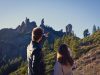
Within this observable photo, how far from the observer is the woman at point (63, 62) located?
895 centimetres

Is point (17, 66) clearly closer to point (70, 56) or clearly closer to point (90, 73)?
point (90, 73)

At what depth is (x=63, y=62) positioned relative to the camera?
355 inches

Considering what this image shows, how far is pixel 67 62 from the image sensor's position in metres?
8.99

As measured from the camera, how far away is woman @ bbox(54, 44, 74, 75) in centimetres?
895

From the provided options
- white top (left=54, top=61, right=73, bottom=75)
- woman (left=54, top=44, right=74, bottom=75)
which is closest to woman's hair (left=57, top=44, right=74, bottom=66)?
woman (left=54, top=44, right=74, bottom=75)

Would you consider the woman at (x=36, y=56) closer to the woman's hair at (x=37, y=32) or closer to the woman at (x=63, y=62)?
the woman's hair at (x=37, y=32)

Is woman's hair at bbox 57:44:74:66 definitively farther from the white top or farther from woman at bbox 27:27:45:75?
woman at bbox 27:27:45:75

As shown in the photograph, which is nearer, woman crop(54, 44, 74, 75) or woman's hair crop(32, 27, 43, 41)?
woman's hair crop(32, 27, 43, 41)

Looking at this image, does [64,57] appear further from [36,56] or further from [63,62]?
[36,56]

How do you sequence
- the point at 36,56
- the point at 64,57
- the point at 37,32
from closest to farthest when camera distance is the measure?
A: the point at 36,56 → the point at 37,32 → the point at 64,57

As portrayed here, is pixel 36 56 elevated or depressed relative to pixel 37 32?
depressed

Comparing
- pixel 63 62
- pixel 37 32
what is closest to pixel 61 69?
pixel 63 62

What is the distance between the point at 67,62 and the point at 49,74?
245 feet

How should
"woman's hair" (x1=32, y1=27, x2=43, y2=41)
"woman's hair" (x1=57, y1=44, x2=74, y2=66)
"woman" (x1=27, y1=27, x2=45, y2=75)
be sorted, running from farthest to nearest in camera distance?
"woman's hair" (x1=57, y1=44, x2=74, y2=66)
"woman's hair" (x1=32, y1=27, x2=43, y2=41)
"woman" (x1=27, y1=27, x2=45, y2=75)
